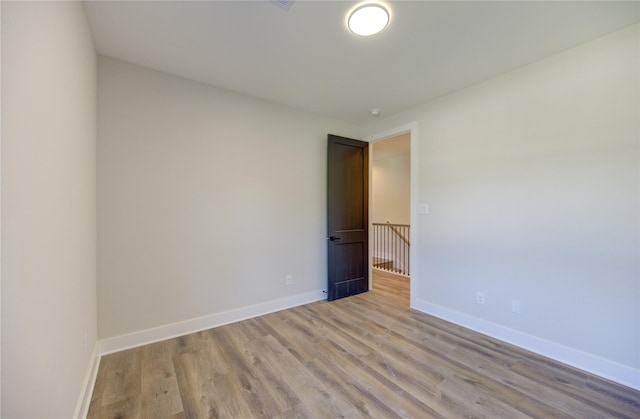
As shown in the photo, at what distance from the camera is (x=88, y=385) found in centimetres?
171

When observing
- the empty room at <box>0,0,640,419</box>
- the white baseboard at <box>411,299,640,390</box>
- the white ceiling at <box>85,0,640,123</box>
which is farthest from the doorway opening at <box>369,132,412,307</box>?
the white ceiling at <box>85,0,640,123</box>

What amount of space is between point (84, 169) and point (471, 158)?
3.50m

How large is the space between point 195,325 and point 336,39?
9.88ft

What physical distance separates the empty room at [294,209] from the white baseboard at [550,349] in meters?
A: 0.01

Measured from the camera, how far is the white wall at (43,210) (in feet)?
2.73

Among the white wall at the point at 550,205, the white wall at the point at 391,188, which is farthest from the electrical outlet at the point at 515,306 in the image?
the white wall at the point at 391,188

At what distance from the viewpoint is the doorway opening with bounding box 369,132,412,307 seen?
6.09 meters

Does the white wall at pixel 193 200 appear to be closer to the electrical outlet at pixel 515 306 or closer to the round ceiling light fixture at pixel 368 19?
the round ceiling light fixture at pixel 368 19

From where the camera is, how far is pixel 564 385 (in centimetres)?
186

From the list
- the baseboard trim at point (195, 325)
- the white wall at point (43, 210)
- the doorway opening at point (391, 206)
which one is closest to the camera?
the white wall at point (43, 210)

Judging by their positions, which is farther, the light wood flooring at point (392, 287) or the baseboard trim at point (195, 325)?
the light wood flooring at point (392, 287)

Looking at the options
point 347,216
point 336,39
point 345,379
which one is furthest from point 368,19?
point 345,379

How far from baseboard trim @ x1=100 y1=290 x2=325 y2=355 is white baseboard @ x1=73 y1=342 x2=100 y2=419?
15 centimetres

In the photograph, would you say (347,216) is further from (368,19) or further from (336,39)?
(368,19)
